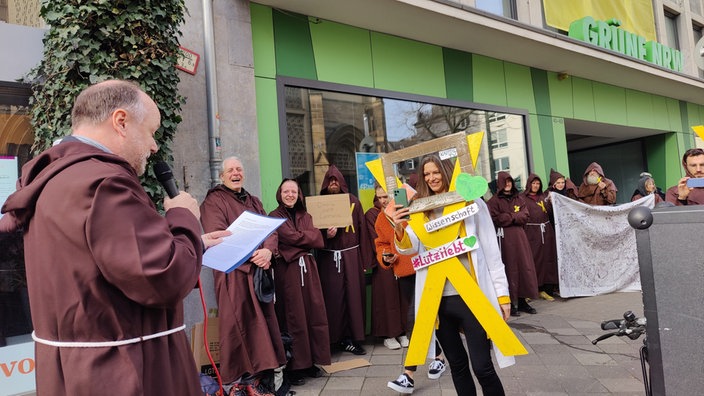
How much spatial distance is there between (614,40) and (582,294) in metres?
5.65

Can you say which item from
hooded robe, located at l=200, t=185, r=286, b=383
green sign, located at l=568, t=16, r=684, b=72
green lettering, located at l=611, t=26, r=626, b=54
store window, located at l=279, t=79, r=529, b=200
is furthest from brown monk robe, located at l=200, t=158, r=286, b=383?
green lettering, located at l=611, t=26, r=626, b=54

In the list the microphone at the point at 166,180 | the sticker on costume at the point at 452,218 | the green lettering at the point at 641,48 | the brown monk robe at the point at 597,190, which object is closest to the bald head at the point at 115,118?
the microphone at the point at 166,180

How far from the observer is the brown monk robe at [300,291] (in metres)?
4.54

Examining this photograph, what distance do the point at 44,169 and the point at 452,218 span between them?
231 cm

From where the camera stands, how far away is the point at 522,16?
8828 millimetres

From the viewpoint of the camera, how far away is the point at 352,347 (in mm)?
5371

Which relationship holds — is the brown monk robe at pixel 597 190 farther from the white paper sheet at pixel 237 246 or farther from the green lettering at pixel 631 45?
the white paper sheet at pixel 237 246

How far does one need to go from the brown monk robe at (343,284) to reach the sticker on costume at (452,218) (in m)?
2.25

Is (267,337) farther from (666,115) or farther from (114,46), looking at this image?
(666,115)

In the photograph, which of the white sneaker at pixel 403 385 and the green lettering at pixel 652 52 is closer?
the white sneaker at pixel 403 385

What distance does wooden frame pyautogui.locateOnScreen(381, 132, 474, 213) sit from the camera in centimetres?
310

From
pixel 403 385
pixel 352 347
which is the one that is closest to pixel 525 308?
pixel 352 347

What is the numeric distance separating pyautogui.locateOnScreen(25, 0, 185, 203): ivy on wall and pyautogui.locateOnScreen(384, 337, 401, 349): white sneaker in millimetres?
3158

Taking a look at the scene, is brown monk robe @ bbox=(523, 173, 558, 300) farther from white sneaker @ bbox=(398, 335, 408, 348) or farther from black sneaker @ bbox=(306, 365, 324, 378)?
black sneaker @ bbox=(306, 365, 324, 378)
